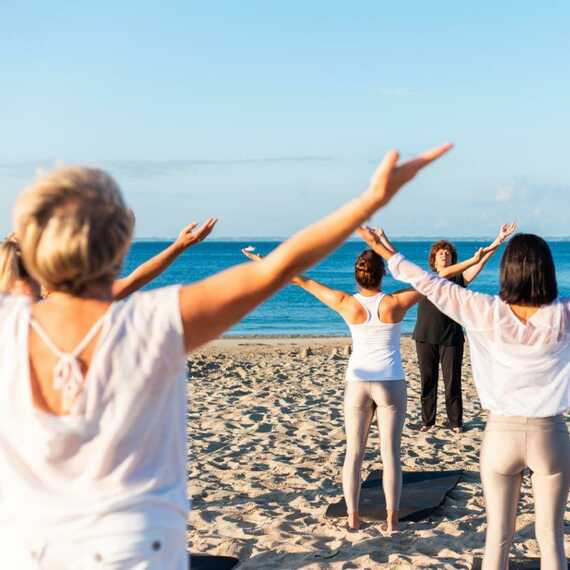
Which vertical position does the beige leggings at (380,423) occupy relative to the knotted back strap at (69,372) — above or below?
below

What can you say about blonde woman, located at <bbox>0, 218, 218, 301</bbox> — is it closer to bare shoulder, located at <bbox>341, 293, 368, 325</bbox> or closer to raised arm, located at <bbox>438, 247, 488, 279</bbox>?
raised arm, located at <bbox>438, 247, 488, 279</bbox>

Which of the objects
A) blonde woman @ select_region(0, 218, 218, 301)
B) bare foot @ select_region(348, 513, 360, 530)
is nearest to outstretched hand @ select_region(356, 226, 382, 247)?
blonde woman @ select_region(0, 218, 218, 301)

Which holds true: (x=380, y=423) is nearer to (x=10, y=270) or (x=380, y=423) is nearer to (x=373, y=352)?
(x=373, y=352)

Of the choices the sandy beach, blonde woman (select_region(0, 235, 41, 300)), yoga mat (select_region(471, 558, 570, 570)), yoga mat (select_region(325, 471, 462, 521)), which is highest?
blonde woman (select_region(0, 235, 41, 300))

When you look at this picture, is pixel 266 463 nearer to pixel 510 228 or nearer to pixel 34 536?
pixel 510 228

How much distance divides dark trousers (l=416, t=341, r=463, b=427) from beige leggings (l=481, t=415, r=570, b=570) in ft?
17.6

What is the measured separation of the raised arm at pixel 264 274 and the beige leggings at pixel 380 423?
400cm

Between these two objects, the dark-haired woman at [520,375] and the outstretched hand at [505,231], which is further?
the outstretched hand at [505,231]

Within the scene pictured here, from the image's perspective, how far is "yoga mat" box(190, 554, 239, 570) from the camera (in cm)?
546

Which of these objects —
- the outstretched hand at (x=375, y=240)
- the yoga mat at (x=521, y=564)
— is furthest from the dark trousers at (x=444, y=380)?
the outstretched hand at (x=375, y=240)

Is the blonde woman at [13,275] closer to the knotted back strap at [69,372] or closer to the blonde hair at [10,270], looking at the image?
the blonde hair at [10,270]

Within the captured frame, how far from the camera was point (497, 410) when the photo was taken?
408 cm

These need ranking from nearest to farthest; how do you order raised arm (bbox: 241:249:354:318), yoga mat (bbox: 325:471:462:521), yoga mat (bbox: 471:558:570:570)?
yoga mat (bbox: 471:558:570:570), raised arm (bbox: 241:249:354:318), yoga mat (bbox: 325:471:462:521)

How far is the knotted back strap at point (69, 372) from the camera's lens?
194 cm
